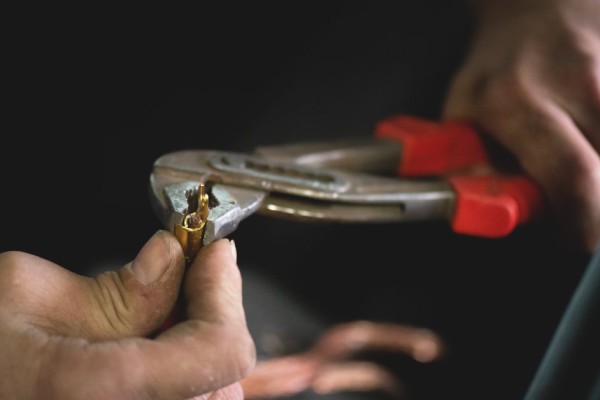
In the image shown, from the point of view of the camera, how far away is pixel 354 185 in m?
0.65

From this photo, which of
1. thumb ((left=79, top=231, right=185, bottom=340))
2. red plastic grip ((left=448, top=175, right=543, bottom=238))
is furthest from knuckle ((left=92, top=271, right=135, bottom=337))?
red plastic grip ((left=448, top=175, right=543, bottom=238))

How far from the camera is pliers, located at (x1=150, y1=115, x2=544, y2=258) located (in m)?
0.53

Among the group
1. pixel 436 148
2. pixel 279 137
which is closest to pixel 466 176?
pixel 436 148

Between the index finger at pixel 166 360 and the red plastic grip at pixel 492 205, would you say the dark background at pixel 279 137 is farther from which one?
the index finger at pixel 166 360

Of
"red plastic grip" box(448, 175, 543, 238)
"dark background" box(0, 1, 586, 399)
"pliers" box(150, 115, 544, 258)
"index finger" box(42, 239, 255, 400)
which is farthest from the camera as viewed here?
"dark background" box(0, 1, 586, 399)

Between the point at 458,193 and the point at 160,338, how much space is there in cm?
40

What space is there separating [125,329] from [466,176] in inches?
17.6

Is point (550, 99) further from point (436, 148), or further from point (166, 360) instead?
point (166, 360)

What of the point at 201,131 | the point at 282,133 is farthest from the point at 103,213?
the point at 282,133

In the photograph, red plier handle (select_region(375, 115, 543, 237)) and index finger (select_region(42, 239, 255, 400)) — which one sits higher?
red plier handle (select_region(375, 115, 543, 237))

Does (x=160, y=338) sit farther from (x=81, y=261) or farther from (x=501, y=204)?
(x=81, y=261)

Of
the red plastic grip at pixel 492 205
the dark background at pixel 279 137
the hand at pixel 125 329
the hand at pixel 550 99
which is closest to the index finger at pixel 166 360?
the hand at pixel 125 329

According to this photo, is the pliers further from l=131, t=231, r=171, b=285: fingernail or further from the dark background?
the dark background

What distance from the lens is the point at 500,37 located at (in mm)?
841
